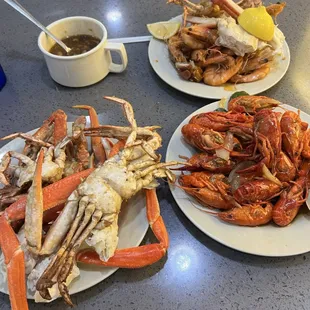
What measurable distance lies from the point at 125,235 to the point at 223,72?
2.33ft

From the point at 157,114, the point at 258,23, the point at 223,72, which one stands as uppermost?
the point at 258,23

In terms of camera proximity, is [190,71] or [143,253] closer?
[143,253]

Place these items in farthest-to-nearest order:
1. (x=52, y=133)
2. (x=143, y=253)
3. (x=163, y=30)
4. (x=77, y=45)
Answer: (x=163, y=30)
(x=77, y=45)
(x=52, y=133)
(x=143, y=253)

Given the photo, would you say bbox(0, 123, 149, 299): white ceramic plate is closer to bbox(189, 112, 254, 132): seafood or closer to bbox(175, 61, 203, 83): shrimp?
bbox(189, 112, 254, 132): seafood

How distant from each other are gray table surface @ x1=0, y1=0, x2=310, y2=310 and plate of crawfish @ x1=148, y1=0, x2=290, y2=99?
0.07 metres

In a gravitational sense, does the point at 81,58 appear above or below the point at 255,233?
above

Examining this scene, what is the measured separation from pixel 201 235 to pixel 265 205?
192 mm

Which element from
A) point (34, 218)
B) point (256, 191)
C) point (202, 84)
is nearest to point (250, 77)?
point (202, 84)

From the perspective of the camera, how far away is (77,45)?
1408 mm

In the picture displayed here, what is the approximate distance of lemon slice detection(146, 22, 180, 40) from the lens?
5.00ft

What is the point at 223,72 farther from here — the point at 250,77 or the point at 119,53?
the point at 119,53

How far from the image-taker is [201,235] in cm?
105

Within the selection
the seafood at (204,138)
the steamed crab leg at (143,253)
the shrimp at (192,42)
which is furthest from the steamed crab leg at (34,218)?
the shrimp at (192,42)

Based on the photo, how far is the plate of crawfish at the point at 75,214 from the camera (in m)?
0.84
